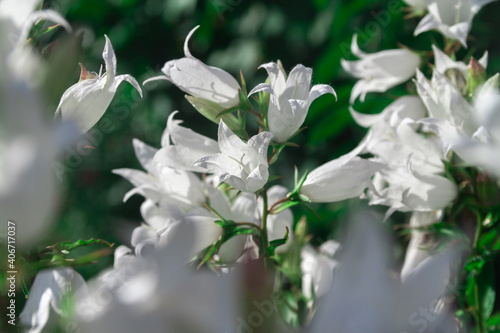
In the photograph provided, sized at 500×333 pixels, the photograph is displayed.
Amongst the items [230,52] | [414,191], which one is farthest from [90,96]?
[230,52]

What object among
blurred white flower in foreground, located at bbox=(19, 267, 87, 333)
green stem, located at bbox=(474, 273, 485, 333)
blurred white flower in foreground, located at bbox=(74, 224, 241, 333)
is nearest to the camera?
blurred white flower in foreground, located at bbox=(74, 224, 241, 333)

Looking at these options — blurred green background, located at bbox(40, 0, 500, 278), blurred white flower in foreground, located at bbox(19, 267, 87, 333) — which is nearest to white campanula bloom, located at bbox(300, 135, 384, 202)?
blurred white flower in foreground, located at bbox(19, 267, 87, 333)

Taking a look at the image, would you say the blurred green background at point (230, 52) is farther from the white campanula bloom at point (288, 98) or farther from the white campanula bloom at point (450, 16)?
the white campanula bloom at point (288, 98)

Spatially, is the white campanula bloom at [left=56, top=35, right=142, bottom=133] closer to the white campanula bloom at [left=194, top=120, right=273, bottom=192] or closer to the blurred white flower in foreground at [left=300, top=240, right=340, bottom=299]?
the white campanula bloom at [left=194, top=120, right=273, bottom=192]

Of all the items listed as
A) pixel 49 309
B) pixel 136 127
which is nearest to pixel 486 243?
pixel 49 309

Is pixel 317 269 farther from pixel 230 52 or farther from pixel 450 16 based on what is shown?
pixel 230 52

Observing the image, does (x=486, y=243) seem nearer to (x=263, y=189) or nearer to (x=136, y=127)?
(x=263, y=189)

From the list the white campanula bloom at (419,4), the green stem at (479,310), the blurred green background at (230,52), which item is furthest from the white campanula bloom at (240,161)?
the blurred green background at (230,52)
